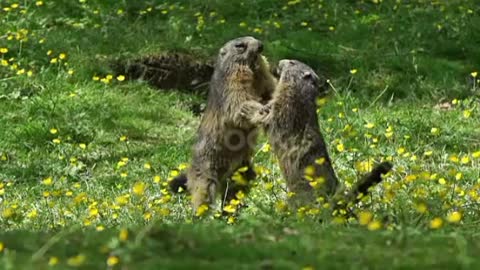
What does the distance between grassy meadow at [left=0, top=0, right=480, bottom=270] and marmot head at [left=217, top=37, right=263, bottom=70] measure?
85 centimetres

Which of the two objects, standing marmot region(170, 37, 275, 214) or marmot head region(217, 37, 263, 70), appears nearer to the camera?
standing marmot region(170, 37, 275, 214)

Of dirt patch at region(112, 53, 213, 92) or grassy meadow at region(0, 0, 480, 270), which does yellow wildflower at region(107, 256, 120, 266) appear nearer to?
grassy meadow at region(0, 0, 480, 270)

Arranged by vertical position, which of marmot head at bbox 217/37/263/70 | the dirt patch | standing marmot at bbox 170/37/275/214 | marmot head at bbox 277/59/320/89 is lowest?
the dirt patch

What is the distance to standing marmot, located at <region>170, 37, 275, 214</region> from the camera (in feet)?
22.5

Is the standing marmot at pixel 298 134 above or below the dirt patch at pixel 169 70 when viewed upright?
above

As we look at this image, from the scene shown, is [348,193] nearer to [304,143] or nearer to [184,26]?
[304,143]

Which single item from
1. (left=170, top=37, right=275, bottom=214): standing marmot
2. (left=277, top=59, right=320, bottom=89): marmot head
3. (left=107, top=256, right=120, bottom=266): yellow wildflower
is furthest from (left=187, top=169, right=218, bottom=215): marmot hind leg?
(left=107, top=256, right=120, bottom=266): yellow wildflower

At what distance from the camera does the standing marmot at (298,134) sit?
6.33 metres

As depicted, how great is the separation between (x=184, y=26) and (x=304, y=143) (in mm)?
7204

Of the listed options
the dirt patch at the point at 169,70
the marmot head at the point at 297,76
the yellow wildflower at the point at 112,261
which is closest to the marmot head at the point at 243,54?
the marmot head at the point at 297,76

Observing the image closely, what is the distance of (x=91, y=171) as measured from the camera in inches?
372

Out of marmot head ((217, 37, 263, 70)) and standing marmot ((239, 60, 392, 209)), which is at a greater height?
marmot head ((217, 37, 263, 70))

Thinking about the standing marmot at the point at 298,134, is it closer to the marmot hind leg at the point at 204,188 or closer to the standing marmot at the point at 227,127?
the standing marmot at the point at 227,127

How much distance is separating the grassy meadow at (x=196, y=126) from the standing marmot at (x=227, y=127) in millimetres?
226
